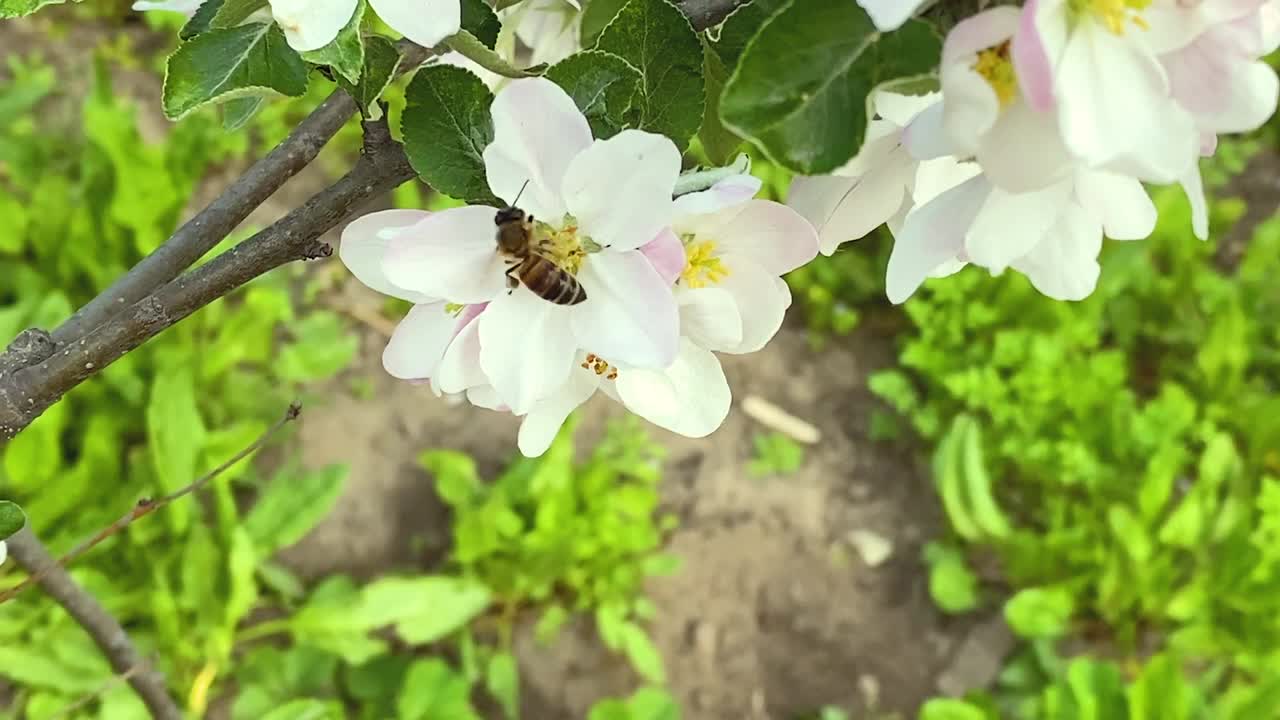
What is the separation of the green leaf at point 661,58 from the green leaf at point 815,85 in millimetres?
84

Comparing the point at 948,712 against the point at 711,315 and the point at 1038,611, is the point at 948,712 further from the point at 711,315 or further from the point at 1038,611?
the point at 711,315

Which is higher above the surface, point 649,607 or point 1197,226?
point 1197,226

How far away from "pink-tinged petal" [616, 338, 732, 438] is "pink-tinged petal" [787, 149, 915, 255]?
68 mm

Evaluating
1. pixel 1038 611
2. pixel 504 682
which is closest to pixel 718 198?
pixel 504 682

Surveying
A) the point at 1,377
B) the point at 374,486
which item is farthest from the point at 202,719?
the point at 1,377

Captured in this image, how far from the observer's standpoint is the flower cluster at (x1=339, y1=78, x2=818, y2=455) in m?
0.36

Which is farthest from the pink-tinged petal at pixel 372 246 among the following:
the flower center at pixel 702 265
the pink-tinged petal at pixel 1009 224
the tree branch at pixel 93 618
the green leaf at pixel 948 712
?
the green leaf at pixel 948 712

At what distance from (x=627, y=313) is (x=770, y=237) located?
8 centimetres

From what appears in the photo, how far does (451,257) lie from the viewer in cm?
37

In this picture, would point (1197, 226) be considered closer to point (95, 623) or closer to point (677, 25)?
point (677, 25)

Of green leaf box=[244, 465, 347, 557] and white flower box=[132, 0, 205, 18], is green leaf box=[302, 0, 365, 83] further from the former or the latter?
green leaf box=[244, 465, 347, 557]

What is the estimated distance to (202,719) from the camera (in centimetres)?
142

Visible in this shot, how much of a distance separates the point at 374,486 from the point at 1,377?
1240 millimetres

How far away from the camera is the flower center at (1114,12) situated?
31 cm
